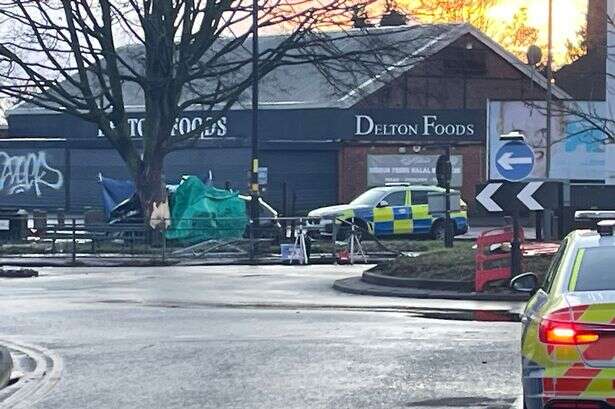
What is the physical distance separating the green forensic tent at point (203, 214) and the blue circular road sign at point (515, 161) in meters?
13.9

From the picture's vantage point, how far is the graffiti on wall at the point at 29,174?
188 feet

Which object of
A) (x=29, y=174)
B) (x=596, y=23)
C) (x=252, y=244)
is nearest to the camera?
(x=252, y=244)

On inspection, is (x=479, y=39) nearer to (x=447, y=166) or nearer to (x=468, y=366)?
(x=447, y=166)

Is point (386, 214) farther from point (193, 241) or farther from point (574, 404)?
point (574, 404)

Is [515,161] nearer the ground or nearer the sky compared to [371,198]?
nearer the sky

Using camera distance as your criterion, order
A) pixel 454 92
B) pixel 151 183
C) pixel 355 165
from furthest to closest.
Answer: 1. pixel 454 92
2. pixel 355 165
3. pixel 151 183

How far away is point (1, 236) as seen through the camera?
35562mm

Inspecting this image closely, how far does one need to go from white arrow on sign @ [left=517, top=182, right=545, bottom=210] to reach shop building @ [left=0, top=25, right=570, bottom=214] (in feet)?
106

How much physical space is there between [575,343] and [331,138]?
4670cm

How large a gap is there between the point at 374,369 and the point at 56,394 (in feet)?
9.06

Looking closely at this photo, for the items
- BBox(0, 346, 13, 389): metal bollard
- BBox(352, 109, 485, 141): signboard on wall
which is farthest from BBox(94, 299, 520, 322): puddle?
BBox(352, 109, 485, 141): signboard on wall

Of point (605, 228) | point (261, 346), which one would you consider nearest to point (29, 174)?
point (261, 346)

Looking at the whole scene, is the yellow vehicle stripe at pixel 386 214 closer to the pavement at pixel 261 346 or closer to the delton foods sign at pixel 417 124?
the pavement at pixel 261 346

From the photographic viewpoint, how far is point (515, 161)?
770 inches
